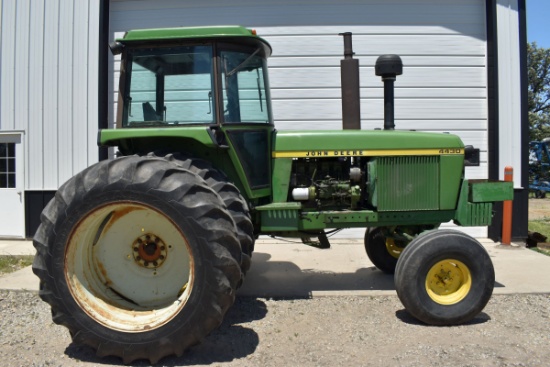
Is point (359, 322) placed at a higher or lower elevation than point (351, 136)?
lower

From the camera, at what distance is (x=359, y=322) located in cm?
411

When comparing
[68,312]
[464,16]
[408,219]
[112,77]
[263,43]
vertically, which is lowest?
[68,312]

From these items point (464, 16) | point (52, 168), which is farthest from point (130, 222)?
point (464, 16)

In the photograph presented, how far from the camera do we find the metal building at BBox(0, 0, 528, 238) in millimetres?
8109

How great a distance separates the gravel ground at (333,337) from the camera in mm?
3393

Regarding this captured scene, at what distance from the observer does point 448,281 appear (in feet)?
13.6

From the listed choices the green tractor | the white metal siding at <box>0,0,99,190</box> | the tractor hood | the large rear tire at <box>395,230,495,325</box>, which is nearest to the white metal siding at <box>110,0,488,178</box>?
the white metal siding at <box>0,0,99,190</box>

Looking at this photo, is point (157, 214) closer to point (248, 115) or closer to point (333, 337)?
point (248, 115)

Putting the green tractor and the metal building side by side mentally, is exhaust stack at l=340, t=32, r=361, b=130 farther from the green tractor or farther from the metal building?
the metal building

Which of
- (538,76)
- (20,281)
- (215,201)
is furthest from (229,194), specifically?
(538,76)

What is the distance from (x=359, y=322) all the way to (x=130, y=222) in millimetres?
2075

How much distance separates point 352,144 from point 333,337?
1.82 meters

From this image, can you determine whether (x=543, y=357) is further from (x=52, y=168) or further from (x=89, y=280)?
(x=52, y=168)

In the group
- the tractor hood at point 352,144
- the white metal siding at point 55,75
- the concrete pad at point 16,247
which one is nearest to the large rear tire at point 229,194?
the tractor hood at point 352,144
